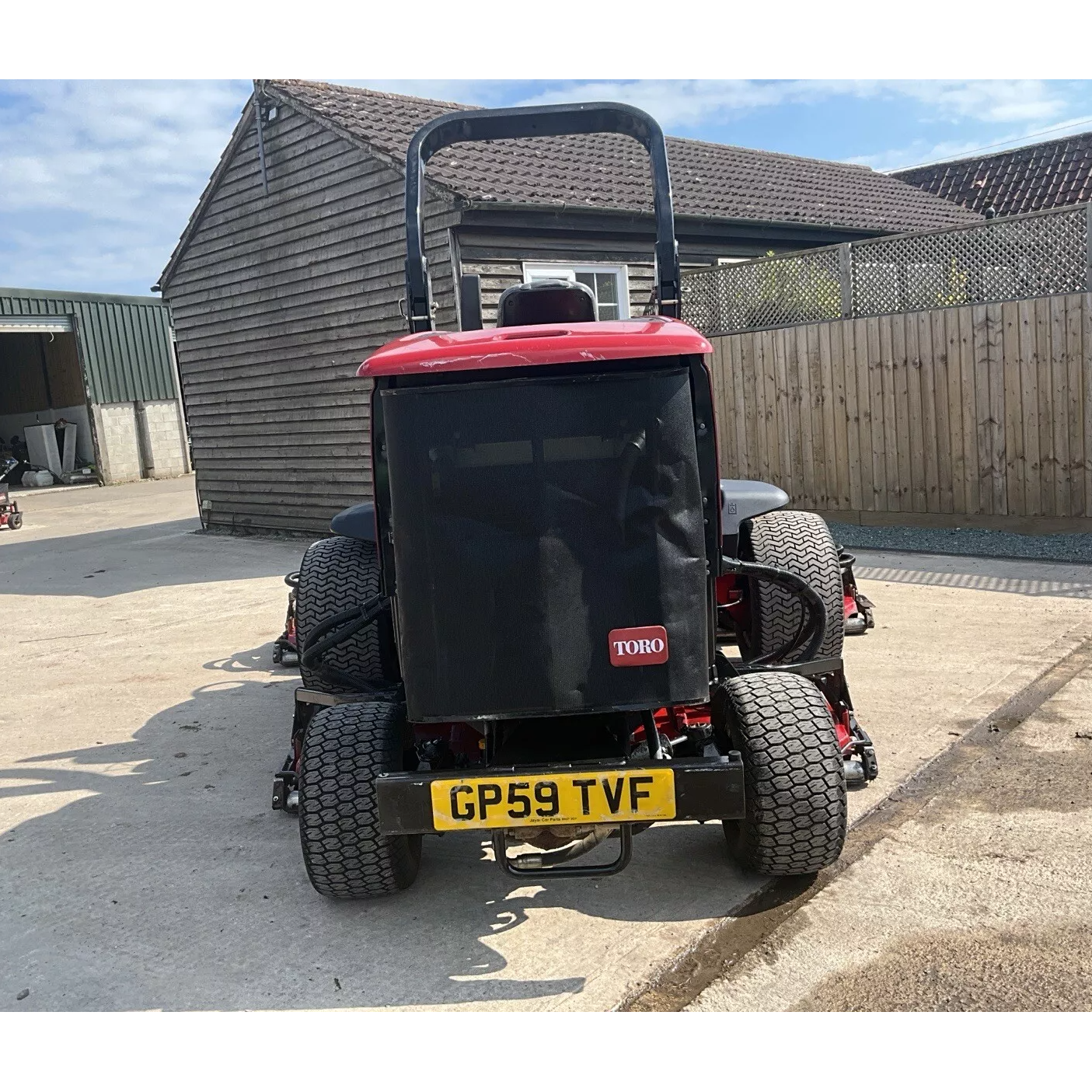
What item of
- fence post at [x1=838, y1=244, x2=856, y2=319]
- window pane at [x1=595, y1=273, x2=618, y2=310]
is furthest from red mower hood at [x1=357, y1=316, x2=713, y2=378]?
window pane at [x1=595, y1=273, x2=618, y2=310]

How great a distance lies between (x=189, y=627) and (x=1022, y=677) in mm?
5674

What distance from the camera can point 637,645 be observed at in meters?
3.00

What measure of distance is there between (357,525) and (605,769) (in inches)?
89.6

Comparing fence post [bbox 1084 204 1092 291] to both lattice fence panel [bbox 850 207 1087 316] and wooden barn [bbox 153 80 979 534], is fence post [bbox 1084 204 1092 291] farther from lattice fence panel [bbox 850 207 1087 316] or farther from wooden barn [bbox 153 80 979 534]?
wooden barn [bbox 153 80 979 534]

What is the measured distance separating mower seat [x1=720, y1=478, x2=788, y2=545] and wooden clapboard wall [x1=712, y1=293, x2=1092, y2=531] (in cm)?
503

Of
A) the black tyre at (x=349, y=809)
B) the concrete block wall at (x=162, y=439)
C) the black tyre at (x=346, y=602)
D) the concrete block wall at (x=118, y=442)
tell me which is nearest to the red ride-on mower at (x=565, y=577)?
the black tyre at (x=349, y=809)

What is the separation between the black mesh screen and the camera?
2973mm

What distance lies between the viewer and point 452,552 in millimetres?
3004

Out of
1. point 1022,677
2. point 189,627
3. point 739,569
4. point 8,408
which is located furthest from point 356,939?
point 8,408

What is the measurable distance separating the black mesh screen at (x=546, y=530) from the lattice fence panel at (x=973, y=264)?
6.97 meters

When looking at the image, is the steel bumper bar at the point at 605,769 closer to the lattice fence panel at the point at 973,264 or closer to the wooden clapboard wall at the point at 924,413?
the wooden clapboard wall at the point at 924,413

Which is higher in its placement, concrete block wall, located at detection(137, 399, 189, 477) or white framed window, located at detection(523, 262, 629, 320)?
white framed window, located at detection(523, 262, 629, 320)

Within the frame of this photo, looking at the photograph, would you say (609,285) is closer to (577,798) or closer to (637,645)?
(637,645)
